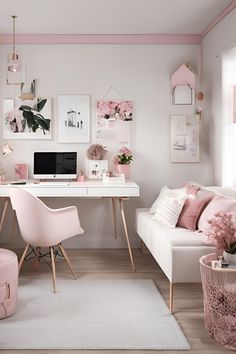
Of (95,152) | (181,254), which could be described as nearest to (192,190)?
(181,254)

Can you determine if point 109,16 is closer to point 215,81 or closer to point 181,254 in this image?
point 215,81

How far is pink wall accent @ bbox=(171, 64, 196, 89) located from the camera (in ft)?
18.0

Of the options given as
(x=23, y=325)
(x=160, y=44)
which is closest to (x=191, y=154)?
(x=160, y=44)

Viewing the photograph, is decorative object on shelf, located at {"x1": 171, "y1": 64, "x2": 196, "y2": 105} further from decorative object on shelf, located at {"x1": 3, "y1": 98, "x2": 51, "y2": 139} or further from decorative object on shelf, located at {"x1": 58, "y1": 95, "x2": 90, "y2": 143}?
decorative object on shelf, located at {"x1": 3, "y1": 98, "x2": 51, "y2": 139}

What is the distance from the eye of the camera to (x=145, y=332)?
304 cm

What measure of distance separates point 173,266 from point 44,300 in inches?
41.8

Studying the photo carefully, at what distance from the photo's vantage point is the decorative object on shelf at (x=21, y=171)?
5.52 m

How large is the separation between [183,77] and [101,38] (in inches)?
40.7

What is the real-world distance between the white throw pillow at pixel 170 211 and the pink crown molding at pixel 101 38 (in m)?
2.07

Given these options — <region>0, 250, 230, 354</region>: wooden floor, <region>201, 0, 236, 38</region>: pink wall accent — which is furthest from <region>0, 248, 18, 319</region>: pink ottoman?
<region>201, 0, 236, 38</region>: pink wall accent

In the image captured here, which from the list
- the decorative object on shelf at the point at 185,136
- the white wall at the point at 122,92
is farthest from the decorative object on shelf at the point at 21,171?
the decorative object on shelf at the point at 185,136

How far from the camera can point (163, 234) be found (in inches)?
147

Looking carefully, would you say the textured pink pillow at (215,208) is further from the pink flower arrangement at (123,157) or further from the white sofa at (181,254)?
the pink flower arrangement at (123,157)

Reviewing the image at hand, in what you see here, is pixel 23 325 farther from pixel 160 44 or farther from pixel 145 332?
pixel 160 44
